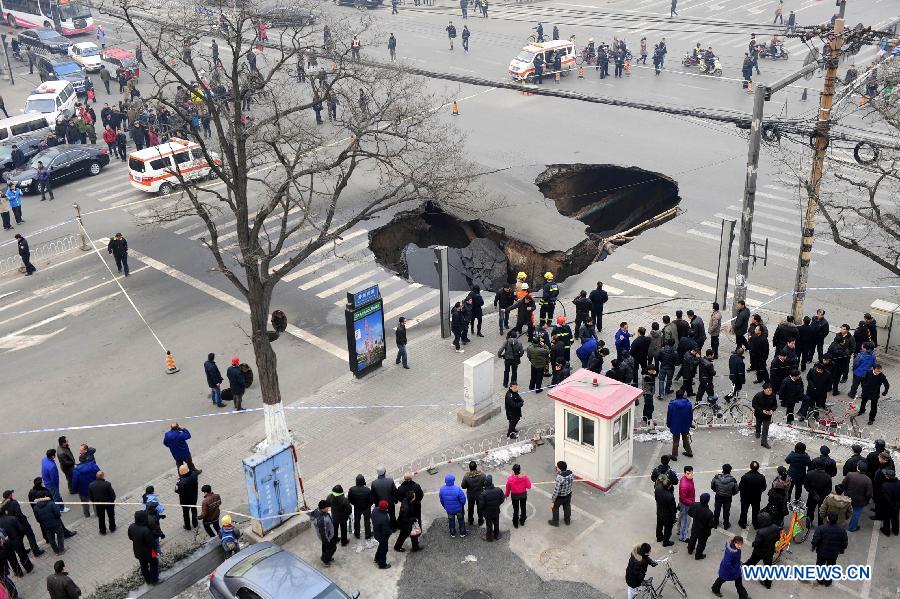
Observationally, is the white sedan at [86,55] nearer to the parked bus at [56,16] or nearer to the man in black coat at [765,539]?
the parked bus at [56,16]

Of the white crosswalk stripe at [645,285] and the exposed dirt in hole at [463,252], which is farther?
the exposed dirt in hole at [463,252]

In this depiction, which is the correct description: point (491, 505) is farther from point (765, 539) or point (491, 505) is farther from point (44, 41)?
point (44, 41)

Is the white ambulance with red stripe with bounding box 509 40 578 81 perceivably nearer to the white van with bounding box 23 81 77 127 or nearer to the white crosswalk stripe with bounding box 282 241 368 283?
the white crosswalk stripe with bounding box 282 241 368 283

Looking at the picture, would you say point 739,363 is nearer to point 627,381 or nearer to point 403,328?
point 627,381

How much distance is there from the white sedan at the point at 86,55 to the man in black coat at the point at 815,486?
152 feet

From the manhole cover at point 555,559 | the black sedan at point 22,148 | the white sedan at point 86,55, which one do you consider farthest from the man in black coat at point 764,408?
the white sedan at point 86,55

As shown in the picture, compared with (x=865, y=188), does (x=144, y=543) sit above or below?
below

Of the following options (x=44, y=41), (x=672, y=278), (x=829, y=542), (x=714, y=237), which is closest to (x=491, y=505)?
(x=829, y=542)

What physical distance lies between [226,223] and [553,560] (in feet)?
66.1

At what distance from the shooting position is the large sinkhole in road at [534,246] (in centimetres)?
2923

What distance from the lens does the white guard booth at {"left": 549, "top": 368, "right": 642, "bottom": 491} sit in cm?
1753

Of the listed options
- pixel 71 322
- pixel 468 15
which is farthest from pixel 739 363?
pixel 468 15

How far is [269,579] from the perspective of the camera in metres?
14.3

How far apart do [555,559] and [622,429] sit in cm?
294
